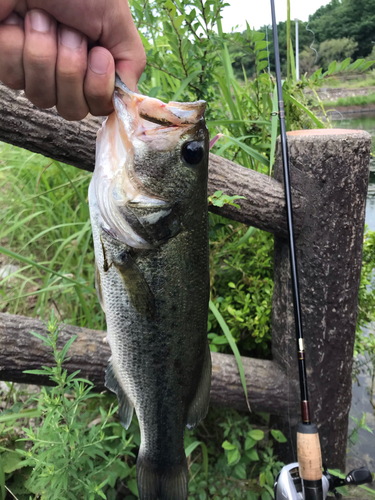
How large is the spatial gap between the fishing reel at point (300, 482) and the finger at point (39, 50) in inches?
64.3

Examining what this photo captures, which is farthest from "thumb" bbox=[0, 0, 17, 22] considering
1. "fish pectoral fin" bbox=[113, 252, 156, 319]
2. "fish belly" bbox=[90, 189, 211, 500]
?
"fish pectoral fin" bbox=[113, 252, 156, 319]

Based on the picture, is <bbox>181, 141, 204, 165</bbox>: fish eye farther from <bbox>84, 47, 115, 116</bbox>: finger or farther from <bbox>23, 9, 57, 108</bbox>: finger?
<bbox>23, 9, 57, 108</bbox>: finger

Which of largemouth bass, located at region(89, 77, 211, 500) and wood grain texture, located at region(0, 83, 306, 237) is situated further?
wood grain texture, located at region(0, 83, 306, 237)

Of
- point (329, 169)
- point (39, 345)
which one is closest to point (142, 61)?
point (329, 169)

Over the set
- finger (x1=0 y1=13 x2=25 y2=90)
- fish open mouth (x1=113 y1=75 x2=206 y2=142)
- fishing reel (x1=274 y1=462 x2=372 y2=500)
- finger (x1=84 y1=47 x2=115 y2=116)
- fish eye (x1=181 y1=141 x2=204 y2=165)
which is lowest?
fishing reel (x1=274 y1=462 x2=372 y2=500)

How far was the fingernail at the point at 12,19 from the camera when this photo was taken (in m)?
0.70

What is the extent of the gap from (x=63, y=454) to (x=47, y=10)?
1.23m

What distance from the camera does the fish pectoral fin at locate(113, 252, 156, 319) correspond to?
0.98 meters

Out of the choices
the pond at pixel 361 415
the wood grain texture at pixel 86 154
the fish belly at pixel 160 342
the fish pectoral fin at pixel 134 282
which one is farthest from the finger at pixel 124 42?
the pond at pixel 361 415

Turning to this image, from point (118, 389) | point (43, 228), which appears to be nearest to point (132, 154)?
point (118, 389)

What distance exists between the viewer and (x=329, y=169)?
5.39ft

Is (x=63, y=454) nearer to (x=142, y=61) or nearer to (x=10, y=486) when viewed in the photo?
(x=10, y=486)

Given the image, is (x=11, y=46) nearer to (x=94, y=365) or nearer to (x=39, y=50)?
(x=39, y=50)

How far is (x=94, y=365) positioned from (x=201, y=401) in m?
0.69
